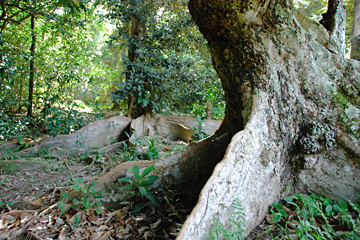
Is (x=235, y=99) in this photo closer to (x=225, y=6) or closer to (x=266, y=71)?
(x=266, y=71)

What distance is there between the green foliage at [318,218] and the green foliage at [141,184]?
1019 mm

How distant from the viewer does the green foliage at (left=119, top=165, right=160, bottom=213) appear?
202 centimetres

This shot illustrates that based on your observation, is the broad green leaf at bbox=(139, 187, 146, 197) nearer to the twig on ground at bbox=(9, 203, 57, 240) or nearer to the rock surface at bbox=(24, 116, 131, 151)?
the twig on ground at bbox=(9, 203, 57, 240)

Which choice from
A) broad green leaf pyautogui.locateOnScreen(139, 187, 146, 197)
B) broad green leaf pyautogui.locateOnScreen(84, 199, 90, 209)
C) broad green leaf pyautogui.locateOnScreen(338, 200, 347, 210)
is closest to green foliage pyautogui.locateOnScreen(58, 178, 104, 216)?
broad green leaf pyautogui.locateOnScreen(84, 199, 90, 209)

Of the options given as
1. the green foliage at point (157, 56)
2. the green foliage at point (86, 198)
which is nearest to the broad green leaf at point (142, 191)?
the green foliage at point (86, 198)

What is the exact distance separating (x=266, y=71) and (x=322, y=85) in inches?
20.2

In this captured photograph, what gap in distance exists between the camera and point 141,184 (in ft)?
6.85

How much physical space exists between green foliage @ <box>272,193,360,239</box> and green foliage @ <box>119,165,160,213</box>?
102 cm

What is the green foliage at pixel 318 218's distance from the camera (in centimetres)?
153

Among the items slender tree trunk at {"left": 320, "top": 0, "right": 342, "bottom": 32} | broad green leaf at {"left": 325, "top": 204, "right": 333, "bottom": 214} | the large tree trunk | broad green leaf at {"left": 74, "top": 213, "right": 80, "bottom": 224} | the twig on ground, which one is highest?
slender tree trunk at {"left": 320, "top": 0, "right": 342, "bottom": 32}

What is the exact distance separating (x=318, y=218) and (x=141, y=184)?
1465mm

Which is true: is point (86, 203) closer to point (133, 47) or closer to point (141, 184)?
point (141, 184)

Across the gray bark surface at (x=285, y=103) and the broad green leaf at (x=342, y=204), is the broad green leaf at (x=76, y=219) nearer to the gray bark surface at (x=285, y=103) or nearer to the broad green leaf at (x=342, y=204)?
the gray bark surface at (x=285, y=103)

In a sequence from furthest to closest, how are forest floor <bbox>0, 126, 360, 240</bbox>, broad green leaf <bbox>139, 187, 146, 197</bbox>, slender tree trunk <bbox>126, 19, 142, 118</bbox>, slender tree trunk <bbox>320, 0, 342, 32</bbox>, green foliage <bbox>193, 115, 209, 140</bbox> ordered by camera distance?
1. slender tree trunk <bbox>126, 19, 142, 118</bbox>
2. green foliage <bbox>193, 115, 209, 140</bbox>
3. slender tree trunk <bbox>320, 0, 342, 32</bbox>
4. broad green leaf <bbox>139, 187, 146, 197</bbox>
5. forest floor <bbox>0, 126, 360, 240</bbox>
